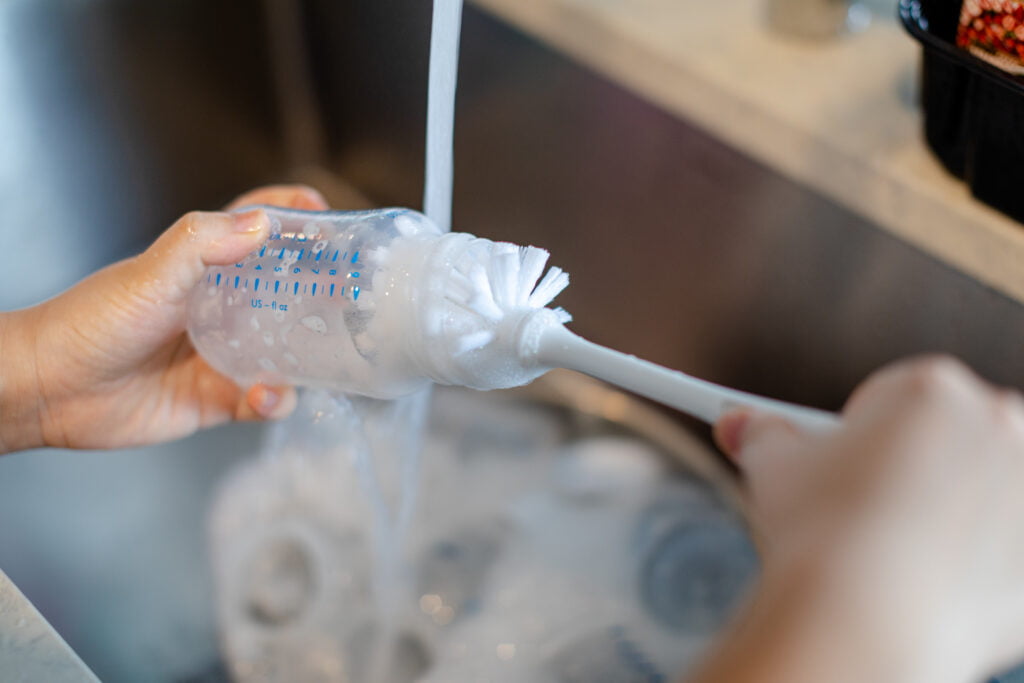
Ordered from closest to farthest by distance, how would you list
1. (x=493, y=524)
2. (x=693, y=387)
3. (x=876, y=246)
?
(x=693, y=387) < (x=876, y=246) < (x=493, y=524)

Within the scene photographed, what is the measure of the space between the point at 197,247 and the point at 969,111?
453 millimetres

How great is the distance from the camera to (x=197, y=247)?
51 centimetres

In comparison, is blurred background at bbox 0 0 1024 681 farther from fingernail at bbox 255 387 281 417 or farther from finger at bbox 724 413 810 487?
finger at bbox 724 413 810 487

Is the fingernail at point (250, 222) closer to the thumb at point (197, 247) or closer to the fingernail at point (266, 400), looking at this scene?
the thumb at point (197, 247)

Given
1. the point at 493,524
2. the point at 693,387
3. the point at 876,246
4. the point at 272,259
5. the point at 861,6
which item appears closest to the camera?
the point at 693,387

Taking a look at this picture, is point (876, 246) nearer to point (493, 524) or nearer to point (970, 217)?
point (970, 217)

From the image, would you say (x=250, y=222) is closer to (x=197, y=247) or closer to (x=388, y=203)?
(x=197, y=247)

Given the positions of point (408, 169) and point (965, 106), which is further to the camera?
point (408, 169)

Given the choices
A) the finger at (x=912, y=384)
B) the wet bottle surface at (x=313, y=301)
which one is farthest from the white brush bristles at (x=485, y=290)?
the finger at (x=912, y=384)

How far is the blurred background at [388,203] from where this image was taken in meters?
0.67

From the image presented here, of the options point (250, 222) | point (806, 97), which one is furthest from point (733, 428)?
point (806, 97)

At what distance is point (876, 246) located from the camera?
2.07 feet

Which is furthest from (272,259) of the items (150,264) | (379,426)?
(379,426)

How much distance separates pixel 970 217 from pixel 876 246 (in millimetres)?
70
